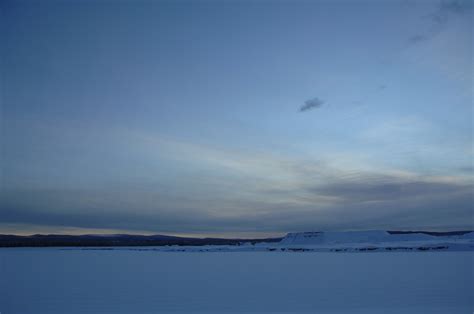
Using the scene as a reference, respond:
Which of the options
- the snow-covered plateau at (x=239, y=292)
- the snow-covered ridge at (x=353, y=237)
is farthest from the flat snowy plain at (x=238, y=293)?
the snow-covered ridge at (x=353, y=237)

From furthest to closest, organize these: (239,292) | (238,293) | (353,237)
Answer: (353,237), (239,292), (238,293)

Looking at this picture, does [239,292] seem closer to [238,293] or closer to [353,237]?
[238,293]

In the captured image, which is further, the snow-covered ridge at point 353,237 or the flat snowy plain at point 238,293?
the snow-covered ridge at point 353,237

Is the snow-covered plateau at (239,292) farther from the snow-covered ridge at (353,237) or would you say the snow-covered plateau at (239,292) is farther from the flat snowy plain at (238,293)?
the snow-covered ridge at (353,237)

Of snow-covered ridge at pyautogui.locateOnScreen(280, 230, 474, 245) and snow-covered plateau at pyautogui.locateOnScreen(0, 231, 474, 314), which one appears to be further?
snow-covered ridge at pyautogui.locateOnScreen(280, 230, 474, 245)

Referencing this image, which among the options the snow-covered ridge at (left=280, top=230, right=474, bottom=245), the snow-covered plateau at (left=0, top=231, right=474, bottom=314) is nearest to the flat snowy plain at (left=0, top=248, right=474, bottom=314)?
the snow-covered plateau at (left=0, top=231, right=474, bottom=314)

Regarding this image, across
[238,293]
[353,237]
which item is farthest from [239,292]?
[353,237]

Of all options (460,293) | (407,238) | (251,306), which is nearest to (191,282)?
(251,306)

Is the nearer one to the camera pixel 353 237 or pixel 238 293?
pixel 238 293

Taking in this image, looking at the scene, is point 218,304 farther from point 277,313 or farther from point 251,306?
point 277,313

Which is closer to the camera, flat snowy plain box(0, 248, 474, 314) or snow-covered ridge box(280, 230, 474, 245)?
flat snowy plain box(0, 248, 474, 314)

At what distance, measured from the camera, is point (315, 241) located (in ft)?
236

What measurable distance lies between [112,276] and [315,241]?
60220 mm

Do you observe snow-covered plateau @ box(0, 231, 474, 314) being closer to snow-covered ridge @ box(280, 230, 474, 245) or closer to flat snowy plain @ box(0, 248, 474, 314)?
flat snowy plain @ box(0, 248, 474, 314)
